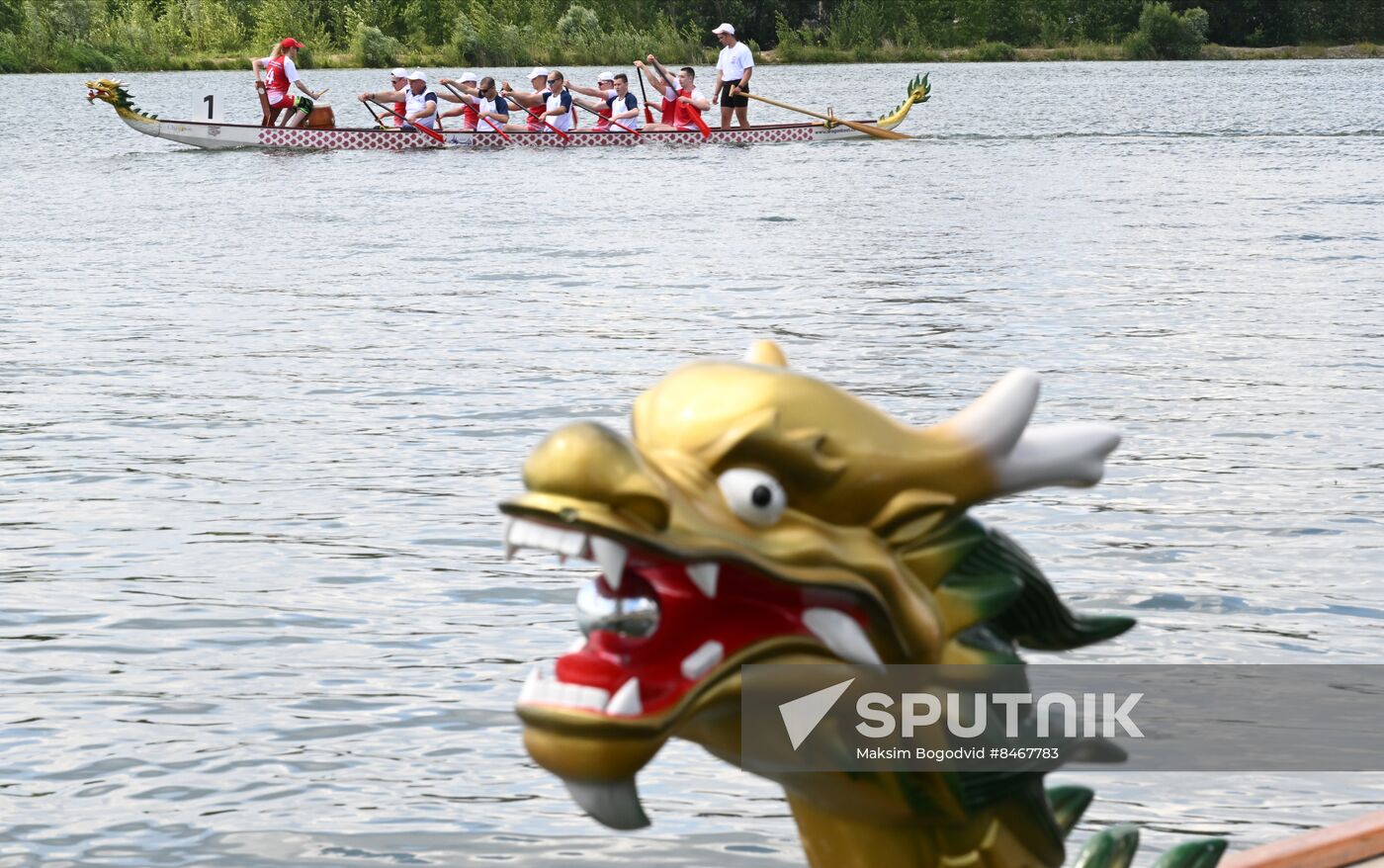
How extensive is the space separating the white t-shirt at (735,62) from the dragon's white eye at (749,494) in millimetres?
31859

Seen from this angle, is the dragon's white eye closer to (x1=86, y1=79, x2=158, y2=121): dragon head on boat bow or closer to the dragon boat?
(x1=86, y1=79, x2=158, y2=121): dragon head on boat bow

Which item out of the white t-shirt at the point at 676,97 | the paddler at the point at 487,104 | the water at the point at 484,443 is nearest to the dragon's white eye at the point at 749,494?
the water at the point at 484,443

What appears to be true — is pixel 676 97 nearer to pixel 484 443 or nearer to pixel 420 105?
pixel 420 105

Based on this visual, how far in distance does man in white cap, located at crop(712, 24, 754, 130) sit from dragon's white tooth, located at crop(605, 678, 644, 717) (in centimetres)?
3182

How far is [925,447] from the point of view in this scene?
2.40 metres

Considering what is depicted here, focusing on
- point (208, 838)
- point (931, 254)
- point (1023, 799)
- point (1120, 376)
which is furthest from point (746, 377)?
point (931, 254)

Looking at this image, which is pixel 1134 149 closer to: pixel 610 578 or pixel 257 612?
pixel 257 612

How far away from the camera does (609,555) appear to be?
7.18 feet

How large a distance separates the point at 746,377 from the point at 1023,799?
726 mm

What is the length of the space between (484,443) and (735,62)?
24.4 metres

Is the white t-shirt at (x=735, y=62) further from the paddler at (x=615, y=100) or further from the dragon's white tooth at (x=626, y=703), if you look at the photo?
the dragon's white tooth at (x=626, y=703)

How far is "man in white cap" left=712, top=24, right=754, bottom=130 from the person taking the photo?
33.9 m

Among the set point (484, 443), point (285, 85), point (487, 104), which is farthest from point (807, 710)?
point (487, 104)

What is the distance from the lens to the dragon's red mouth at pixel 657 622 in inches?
87.7
